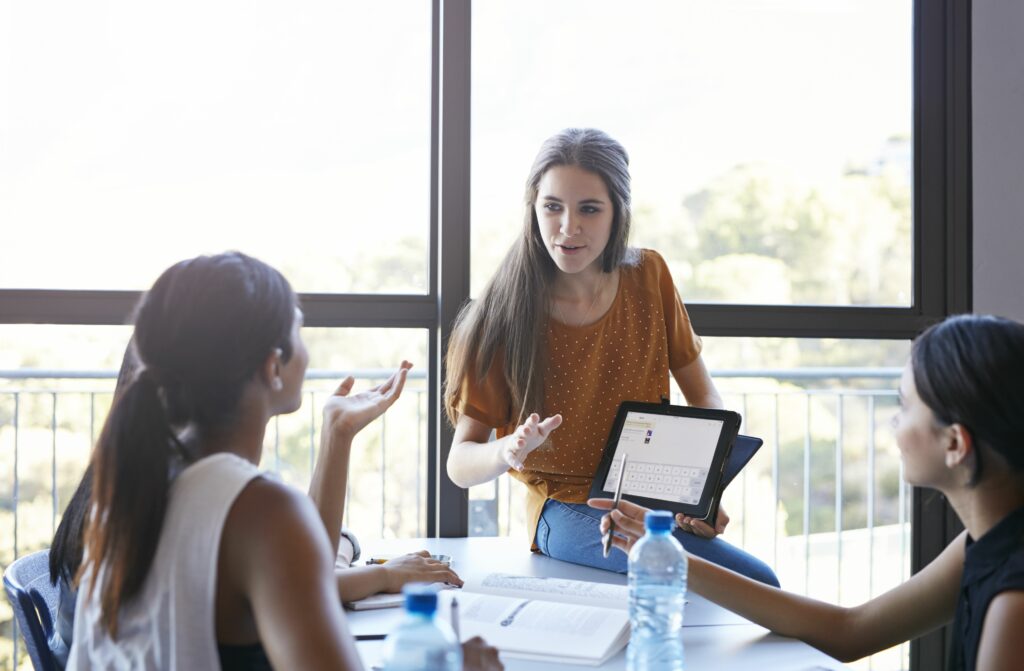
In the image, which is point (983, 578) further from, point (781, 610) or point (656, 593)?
point (656, 593)

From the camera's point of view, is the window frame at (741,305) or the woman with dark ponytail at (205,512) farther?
the window frame at (741,305)

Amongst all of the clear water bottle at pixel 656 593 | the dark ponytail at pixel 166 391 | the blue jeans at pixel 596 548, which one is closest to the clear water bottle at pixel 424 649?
the dark ponytail at pixel 166 391

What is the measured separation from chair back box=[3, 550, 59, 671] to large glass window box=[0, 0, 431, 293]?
1237 millimetres

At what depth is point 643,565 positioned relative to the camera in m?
1.45

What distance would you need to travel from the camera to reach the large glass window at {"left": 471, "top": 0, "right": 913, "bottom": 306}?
2750 millimetres

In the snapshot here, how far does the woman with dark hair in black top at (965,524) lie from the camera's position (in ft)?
4.25

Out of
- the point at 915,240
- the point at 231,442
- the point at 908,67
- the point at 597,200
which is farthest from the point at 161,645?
the point at 908,67

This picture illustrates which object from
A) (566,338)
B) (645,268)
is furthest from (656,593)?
(645,268)

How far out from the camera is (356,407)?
179 centimetres

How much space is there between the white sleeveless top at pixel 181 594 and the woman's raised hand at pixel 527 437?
846 millimetres

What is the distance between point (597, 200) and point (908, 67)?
1.26 meters

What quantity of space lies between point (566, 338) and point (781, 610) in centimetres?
95

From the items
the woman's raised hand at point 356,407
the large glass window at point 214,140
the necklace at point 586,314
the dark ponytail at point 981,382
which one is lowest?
the woman's raised hand at point 356,407

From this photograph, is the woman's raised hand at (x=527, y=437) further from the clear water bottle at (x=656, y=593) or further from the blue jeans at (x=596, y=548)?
the clear water bottle at (x=656, y=593)
